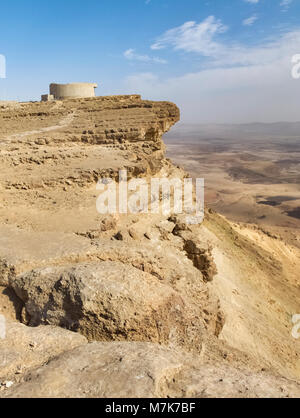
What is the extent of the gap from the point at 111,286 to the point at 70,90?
477 inches

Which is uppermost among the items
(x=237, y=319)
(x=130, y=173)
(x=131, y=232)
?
(x=130, y=173)

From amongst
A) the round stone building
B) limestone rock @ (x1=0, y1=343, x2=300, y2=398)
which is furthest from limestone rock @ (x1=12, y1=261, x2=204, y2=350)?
the round stone building

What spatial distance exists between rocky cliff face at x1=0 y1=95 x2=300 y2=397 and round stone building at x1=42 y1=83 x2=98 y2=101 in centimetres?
354

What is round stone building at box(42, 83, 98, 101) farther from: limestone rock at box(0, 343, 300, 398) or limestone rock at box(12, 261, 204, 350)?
limestone rock at box(0, 343, 300, 398)

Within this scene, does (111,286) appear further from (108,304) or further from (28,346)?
(28,346)

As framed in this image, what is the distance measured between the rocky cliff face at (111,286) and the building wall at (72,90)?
11.7ft

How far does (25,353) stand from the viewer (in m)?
3.09

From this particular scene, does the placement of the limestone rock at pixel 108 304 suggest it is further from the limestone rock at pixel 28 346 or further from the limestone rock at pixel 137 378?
the limestone rock at pixel 137 378

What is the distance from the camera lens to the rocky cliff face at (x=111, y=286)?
279cm

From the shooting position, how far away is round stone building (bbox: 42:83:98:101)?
44.2 feet

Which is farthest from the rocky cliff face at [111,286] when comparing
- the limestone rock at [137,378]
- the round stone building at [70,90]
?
the round stone building at [70,90]

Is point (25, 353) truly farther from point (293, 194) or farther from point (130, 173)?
point (293, 194)
